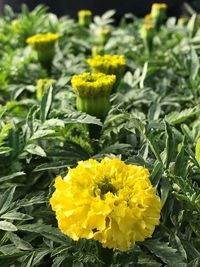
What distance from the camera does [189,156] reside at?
96cm

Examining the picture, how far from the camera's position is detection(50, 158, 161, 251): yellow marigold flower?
72cm

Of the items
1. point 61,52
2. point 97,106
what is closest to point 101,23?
point 61,52

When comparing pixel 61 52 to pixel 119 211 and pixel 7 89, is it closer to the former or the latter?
pixel 7 89

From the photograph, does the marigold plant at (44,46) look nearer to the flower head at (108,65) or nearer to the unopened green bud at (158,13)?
the flower head at (108,65)

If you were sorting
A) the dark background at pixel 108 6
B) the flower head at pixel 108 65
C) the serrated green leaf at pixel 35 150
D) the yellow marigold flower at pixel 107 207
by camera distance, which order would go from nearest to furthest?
the yellow marigold flower at pixel 107 207 < the serrated green leaf at pixel 35 150 < the flower head at pixel 108 65 < the dark background at pixel 108 6

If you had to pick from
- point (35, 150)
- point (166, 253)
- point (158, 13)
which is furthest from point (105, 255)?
point (158, 13)

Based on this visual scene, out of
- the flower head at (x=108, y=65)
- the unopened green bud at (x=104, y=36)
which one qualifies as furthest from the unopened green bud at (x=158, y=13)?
the flower head at (x=108, y=65)

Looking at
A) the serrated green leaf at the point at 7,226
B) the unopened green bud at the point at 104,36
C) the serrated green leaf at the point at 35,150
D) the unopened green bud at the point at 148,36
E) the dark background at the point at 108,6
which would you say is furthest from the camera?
the dark background at the point at 108,6

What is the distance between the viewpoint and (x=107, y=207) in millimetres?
722

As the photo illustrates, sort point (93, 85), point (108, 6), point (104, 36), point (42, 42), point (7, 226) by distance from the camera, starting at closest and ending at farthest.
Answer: point (7, 226) < point (93, 85) < point (42, 42) < point (104, 36) < point (108, 6)

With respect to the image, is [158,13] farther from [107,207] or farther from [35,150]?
[107,207]

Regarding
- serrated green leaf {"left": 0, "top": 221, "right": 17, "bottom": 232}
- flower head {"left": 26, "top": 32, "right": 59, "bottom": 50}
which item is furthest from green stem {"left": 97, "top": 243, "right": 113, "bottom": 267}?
flower head {"left": 26, "top": 32, "right": 59, "bottom": 50}

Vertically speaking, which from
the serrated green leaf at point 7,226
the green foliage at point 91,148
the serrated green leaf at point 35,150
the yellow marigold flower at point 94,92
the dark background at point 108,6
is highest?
the yellow marigold flower at point 94,92

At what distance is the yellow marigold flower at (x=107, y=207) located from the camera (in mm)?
721
